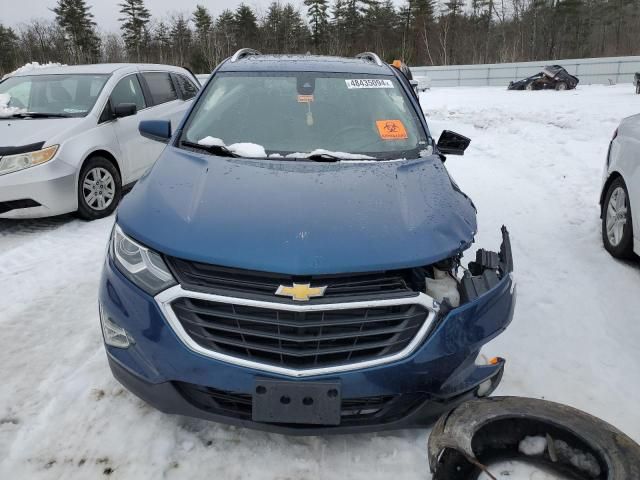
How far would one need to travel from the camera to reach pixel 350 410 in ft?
6.72

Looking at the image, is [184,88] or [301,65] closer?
[301,65]

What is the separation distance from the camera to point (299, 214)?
2.23 metres

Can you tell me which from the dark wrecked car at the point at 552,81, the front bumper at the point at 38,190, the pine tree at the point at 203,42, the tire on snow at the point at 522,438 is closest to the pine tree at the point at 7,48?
the pine tree at the point at 203,42

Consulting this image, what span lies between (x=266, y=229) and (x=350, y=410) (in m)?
0.83

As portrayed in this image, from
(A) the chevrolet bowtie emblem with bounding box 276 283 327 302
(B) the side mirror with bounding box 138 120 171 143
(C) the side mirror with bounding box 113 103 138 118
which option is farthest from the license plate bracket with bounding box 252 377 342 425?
(C) the side mirror with bounding box 113 103 138 118

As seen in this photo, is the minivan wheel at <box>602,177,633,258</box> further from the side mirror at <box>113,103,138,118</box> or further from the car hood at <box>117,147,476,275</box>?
the side mirror at <box>113,103,138,118</box>

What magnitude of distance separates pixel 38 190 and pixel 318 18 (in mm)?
57732

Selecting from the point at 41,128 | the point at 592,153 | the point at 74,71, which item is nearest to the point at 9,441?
the point at 41,128

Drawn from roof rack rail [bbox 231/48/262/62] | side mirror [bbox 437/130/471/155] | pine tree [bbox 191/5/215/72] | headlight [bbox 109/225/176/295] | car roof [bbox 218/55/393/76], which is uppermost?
pine tree [bbox 191/5/215/72]

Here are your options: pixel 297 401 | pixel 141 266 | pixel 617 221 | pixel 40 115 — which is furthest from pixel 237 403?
pixel 40 115

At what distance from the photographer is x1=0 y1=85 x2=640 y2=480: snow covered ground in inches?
86.8

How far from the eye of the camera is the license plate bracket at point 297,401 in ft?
6.33

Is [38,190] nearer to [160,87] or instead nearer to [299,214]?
[160,87]

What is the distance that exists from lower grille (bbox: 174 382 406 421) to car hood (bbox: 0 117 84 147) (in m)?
4.12
